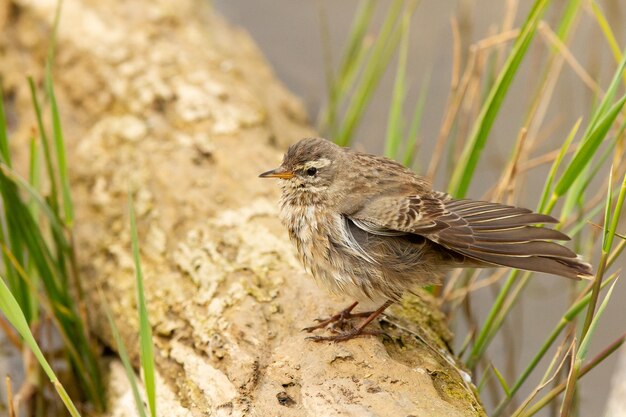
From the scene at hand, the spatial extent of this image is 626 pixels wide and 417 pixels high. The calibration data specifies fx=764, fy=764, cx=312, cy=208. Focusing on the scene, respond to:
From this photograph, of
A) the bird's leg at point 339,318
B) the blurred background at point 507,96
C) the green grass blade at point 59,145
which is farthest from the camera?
the blurred background at point 507,96

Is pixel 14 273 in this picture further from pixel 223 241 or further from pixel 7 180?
pixel 223 241

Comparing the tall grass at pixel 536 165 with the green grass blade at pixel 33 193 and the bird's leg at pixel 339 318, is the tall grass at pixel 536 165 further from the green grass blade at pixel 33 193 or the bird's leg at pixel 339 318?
the green grass blade at pixel 33 193

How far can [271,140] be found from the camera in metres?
5.39

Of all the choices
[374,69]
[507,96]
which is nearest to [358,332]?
[374,69]

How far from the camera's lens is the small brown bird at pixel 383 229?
3654 mm

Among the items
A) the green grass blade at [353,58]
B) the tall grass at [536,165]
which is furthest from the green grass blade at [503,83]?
the green grass blade at [353,58]

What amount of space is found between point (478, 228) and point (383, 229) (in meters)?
0.49

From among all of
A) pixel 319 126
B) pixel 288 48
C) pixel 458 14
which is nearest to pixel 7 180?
pixel 319 126

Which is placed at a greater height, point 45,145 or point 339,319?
point 45,145

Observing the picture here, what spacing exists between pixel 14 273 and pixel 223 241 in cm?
125

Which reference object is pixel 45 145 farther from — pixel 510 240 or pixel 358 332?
pixel 510 240

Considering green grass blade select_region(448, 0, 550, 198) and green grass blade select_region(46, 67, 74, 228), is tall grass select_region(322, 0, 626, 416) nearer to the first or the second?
green grass blade select_region(448, 0, 550, 198)

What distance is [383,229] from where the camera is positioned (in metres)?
3.95

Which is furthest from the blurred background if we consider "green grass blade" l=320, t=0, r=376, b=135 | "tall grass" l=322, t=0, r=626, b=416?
"green grass blade" l=320, t=0, r=376, b=135
